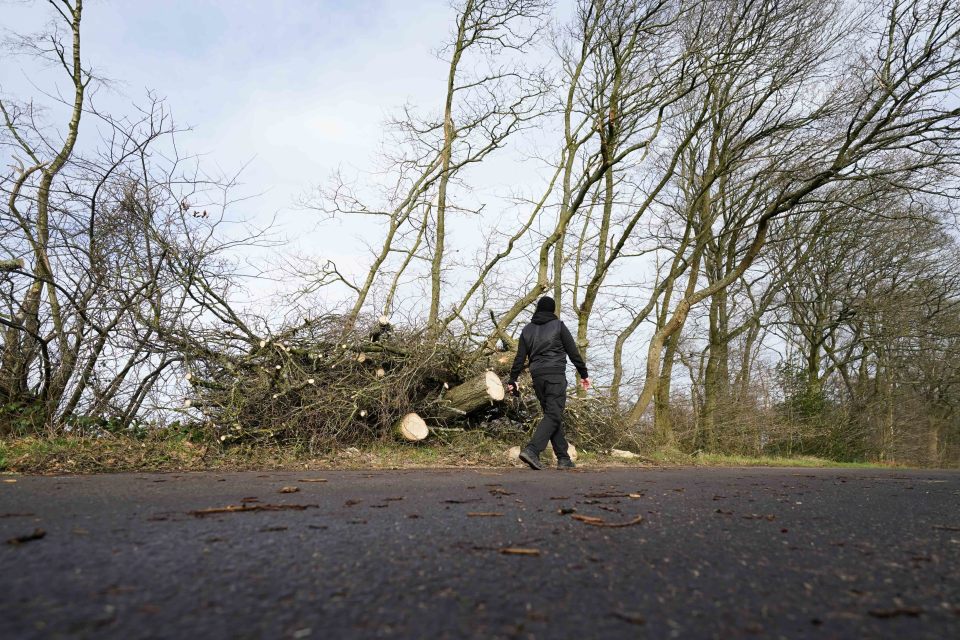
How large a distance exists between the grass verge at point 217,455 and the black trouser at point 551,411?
88 cm

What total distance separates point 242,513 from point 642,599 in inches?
94.4

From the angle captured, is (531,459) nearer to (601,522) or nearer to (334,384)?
(334,384)

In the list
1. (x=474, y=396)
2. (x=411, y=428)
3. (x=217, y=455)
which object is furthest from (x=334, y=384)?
(x=474, y=396)

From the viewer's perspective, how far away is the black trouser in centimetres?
830

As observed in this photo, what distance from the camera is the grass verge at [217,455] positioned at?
6.63 metres

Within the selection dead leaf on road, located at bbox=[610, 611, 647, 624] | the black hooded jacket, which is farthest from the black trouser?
dead leaf on road, located at bbox=[610, 611, 647, 624]

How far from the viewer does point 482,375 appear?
34.0 feet

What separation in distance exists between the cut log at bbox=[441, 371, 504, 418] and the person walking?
1.50m

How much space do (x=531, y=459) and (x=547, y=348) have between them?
1580 millimetres

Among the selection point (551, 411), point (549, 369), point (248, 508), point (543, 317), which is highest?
point (543, 317)

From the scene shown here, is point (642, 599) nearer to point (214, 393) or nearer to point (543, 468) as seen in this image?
point (543, 468)

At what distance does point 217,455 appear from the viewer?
8.27m

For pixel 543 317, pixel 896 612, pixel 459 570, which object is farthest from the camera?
pixel 543 317

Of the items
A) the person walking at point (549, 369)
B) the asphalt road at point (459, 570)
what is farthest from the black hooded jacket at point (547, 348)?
the asphalt road at point (459, 570)
